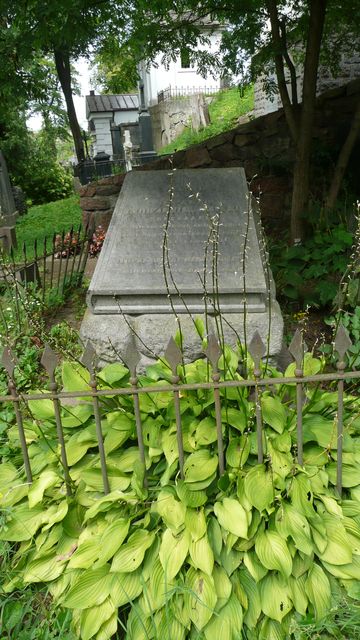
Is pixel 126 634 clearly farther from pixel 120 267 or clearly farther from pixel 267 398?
pixel 120 267

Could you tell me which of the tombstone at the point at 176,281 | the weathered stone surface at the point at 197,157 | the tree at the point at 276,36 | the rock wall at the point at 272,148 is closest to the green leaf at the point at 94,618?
the tombstone at the point at 176,281

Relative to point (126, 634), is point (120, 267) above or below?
above

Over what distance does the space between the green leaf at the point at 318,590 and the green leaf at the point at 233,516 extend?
12.3 inches

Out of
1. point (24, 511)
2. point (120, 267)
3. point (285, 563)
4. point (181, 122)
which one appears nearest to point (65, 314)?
point (120, 267)

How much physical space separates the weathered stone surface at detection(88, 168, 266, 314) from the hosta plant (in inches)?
28.3

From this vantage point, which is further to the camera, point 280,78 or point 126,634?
point 280,78

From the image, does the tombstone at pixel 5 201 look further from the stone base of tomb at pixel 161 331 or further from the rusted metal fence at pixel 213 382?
the rusted metal fence at pixel 213 382

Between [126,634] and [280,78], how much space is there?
502 centimetres

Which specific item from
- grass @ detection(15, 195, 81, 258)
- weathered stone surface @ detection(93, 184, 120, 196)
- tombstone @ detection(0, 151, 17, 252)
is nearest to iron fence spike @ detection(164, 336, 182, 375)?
weathered stone surface @ detection(93, 184, 120, 196)

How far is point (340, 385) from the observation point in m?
2.02

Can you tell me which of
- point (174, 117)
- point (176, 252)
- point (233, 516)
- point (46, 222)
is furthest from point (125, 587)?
point (174, 117)

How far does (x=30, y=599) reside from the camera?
2029 mm

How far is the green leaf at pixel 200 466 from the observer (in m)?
2.09

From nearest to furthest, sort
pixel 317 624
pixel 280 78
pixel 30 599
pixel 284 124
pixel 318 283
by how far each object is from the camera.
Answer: pixel 317 624, pixel 30 599, pixel 318 283, pixel 280 78, pixel 284 124
